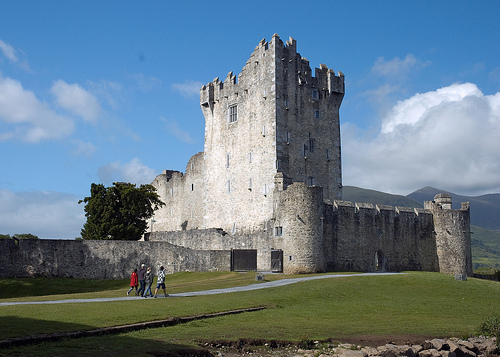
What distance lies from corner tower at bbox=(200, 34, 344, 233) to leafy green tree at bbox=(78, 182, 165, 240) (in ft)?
24.6

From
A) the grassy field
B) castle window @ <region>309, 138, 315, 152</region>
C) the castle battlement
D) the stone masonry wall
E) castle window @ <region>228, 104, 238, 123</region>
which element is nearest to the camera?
the grassy field

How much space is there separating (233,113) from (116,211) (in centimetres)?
1621

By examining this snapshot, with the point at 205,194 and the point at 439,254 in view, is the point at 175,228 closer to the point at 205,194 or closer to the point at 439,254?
the point at 205,194

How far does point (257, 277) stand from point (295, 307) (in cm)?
1016

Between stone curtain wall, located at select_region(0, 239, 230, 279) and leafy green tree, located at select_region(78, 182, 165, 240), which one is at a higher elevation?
leafy green tree, located at select_region(78, 182, 165, 240)

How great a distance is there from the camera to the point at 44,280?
171ft

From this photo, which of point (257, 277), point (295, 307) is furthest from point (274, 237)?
point (295, 307)

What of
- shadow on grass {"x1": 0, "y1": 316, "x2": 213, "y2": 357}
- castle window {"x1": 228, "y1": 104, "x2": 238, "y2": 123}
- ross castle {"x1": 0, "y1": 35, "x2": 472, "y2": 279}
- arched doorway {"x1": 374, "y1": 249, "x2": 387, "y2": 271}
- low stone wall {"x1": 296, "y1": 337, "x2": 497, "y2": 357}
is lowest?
low stone wall {"x1": 296, "y1": 337, "x2": 497, "y2": 357}

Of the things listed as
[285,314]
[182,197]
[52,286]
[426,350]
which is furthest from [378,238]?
[426,350]

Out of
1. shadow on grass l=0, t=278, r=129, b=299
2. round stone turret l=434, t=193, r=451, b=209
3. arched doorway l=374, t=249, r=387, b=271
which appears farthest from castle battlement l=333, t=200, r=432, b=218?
shadow on grass l=0, t=278, r=129, b=299

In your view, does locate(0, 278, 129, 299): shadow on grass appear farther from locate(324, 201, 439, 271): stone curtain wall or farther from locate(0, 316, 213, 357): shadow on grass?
locate(0, 316, 213, 357): shadow on grass

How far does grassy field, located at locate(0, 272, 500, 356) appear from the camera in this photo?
19.6 metres

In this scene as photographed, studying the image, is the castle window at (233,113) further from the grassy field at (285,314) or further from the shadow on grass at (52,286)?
the grassy field at (285,314)

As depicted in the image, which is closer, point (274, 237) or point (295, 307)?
point (295, 307)
